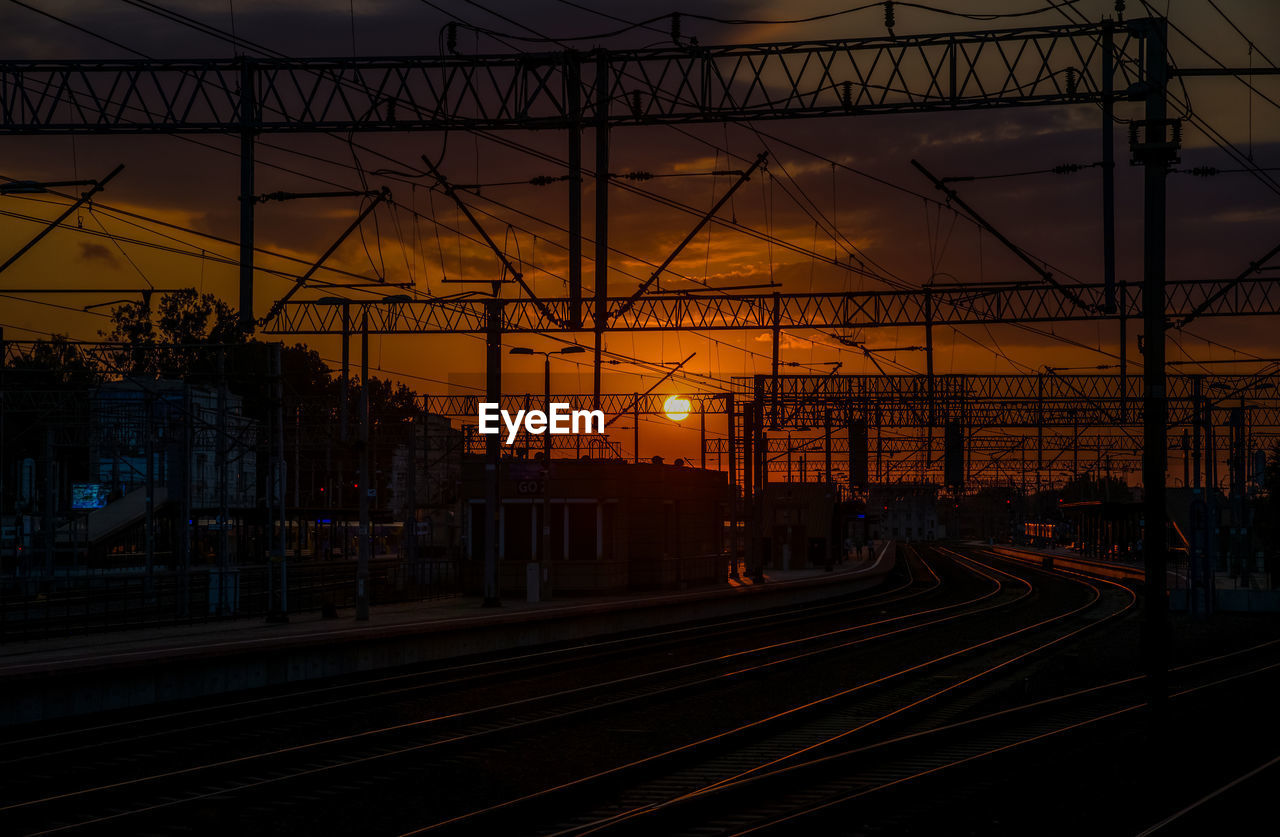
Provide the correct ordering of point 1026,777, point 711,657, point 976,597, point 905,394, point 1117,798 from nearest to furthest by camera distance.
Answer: point 1117,798
point 1026,777
point 711,657
point 976,597
point 905,394

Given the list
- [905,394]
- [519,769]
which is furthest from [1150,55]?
[905,394]

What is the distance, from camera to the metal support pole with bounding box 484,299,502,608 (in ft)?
127

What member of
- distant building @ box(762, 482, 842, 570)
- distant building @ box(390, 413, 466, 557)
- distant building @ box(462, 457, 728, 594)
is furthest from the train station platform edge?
distant building @ box(762, 482, 842, 570)

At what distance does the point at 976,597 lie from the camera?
192 feet

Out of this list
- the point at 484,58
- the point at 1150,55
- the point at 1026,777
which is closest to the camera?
the point at 1026,777

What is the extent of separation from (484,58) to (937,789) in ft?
55.6

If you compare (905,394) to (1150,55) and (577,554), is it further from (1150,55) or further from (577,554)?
(1150,55)

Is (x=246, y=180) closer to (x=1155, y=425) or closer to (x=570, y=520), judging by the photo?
(x=1155, y=425)

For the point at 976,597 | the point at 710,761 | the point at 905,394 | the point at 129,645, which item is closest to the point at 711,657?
the point at 129,645

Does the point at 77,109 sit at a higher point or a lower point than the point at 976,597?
higher

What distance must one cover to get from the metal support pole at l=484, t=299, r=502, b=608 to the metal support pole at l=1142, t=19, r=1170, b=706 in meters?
23.3

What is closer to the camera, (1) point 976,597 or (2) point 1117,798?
(2) point 1117,798

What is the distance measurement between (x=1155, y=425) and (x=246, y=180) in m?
18.1

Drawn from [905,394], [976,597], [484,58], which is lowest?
[976,597]
